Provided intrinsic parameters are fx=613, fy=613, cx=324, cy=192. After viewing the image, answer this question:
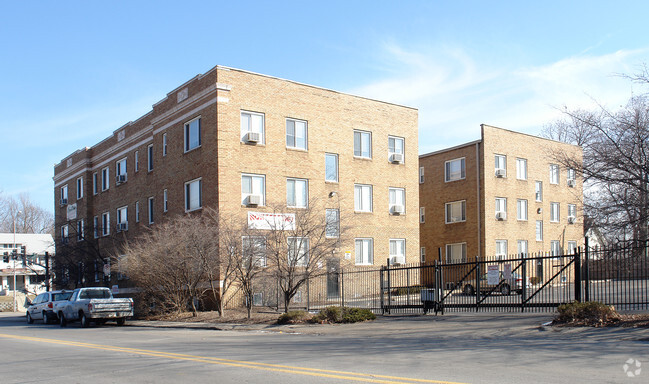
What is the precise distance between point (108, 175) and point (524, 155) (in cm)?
2893

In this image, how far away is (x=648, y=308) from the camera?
16.4 metres

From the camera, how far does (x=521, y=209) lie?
1633 inches

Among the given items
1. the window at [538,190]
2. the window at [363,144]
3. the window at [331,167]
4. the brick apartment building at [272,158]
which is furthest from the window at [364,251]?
the window at [538,190]

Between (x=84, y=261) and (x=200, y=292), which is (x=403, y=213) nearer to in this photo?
(x=200, y=292)

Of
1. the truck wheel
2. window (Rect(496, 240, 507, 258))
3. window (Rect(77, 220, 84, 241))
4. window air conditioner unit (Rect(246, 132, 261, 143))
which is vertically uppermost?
window air conditioner unit (Rect(246, 132, 261, 143))

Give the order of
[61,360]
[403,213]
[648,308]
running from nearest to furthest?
[61,360], [648,308], [403,213]

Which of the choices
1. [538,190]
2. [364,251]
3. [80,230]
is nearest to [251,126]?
[364,251]

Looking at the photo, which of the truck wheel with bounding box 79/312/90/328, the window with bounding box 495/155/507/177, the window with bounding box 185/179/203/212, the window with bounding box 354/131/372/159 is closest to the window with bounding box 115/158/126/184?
the window with bounding box 185/179/203/212

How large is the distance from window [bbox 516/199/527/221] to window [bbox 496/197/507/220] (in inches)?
50.5

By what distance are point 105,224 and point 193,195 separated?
48.7 feet

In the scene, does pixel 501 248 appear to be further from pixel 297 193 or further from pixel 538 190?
pixel 297 193

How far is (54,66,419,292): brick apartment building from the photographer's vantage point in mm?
29547

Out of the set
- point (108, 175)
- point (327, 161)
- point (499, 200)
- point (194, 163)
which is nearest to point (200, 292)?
point (194, 163)

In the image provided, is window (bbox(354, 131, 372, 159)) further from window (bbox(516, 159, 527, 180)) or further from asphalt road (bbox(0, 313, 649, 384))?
asphalt road (bbox(0, 313, 649, 384))
